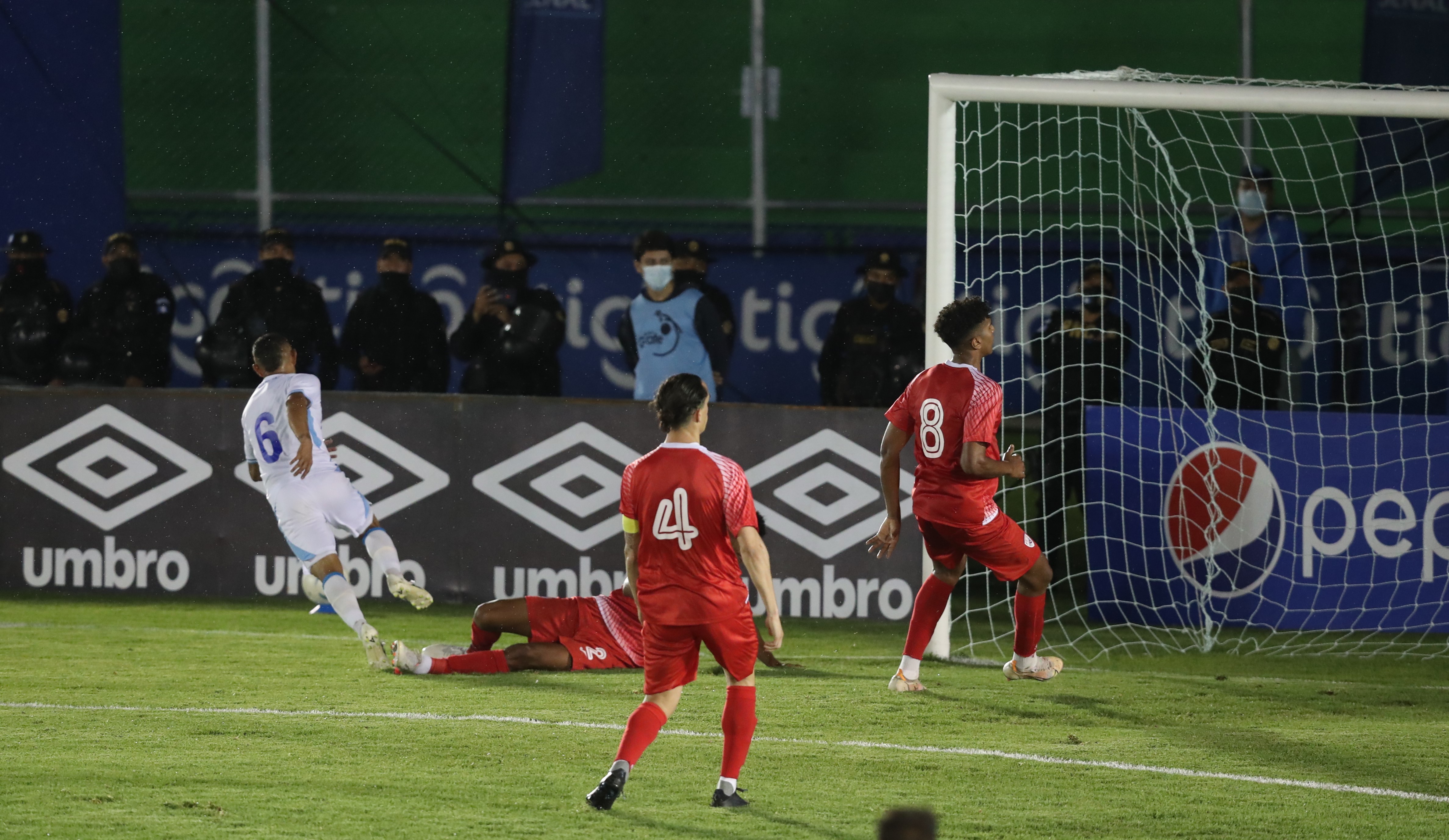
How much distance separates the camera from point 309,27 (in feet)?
43.7

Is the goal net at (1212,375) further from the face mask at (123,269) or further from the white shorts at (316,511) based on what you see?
the face mask at (123,269)

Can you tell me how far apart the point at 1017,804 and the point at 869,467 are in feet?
15.0

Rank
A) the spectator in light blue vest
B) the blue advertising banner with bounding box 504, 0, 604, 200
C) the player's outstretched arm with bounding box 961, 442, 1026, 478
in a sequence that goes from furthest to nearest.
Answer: the blue advertising banner with bounding box 504, 0, 604, 200, the spectator in light blue vest, the player's outstretched arm with bounding box 961, 442, 1026, 478

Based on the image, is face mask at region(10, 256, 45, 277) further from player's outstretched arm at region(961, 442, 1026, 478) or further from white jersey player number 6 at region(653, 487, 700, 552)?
white jersey player number 6 at region(653, 487, 700, 552)

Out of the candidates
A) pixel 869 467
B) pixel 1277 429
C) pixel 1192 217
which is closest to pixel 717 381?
pixel 869 467

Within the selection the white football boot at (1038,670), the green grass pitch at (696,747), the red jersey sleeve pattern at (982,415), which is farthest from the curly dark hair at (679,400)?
the white football boot at (1038,670)

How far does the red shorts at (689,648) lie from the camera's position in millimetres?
4926

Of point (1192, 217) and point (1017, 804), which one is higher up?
point (1192, 217)

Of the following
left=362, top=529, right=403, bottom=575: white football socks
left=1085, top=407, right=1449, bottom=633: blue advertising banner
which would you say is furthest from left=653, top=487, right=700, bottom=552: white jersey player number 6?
left=1085, top=407, right=1449, bottom=633: blue advertising banner

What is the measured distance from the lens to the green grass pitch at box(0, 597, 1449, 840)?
15.8ft

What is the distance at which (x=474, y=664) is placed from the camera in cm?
752

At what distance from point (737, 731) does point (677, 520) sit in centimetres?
64

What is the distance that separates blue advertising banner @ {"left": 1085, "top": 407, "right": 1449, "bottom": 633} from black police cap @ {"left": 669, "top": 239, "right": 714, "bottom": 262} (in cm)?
331

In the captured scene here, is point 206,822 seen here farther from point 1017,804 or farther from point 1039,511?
point 1039,511
